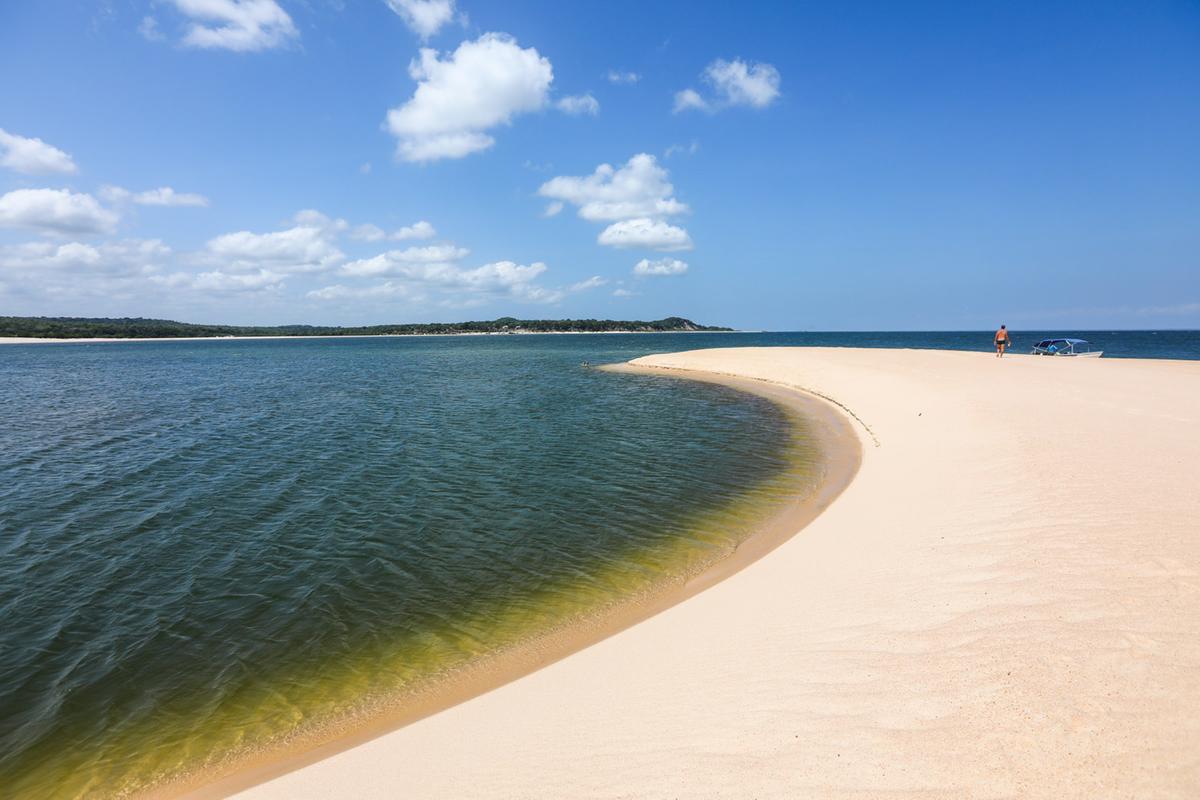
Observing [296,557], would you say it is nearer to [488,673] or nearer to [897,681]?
[488,673]

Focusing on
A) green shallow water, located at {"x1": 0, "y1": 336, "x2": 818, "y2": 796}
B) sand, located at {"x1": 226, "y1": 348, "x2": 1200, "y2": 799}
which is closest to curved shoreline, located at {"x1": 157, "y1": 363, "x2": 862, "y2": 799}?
green shallow water, located at {"x1": 0, "y1": 336, "x2": 818, "y2": 796}

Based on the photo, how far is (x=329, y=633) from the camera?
877cm

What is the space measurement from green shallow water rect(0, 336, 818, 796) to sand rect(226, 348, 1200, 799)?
6.33 feet

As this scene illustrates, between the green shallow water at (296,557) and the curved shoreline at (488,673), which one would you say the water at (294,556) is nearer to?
the green shallow water at (296,557)

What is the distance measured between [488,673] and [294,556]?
20.9 feet

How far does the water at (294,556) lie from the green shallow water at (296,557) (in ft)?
0.15

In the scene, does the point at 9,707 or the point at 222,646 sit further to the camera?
the point at 222,646

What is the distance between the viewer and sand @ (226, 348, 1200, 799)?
424 centimetres

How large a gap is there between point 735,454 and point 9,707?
17913mm

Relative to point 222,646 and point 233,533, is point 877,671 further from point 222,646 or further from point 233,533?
point 233,533

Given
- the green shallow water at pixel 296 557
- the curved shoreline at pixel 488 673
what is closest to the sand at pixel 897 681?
the curved shoreline at pixel 488 673

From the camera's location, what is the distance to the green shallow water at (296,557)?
704 centimetres

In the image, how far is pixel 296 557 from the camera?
1155 cm

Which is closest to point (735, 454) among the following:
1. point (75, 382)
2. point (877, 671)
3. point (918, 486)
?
point (918, 486)
